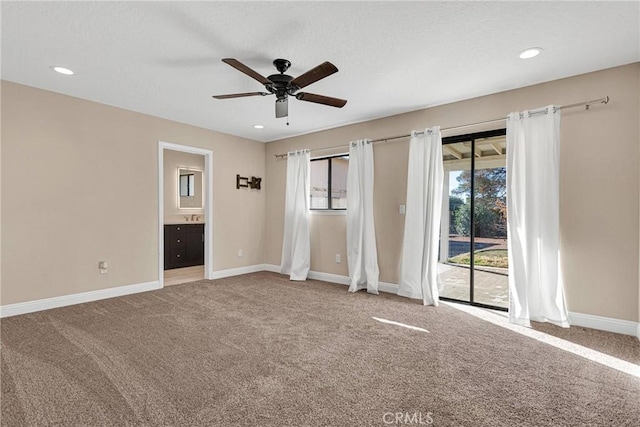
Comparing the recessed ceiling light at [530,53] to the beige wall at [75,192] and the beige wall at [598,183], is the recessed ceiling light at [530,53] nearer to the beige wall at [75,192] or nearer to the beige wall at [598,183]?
the beige wall at [598,183]

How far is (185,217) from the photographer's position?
22.8 feet

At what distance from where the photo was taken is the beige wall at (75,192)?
141 inches

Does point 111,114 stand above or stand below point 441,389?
above

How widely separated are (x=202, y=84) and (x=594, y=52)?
3705 millimetres

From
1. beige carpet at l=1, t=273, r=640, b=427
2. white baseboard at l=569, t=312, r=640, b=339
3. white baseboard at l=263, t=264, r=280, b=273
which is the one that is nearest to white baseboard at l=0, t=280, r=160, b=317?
beige carpet at l=1, t=273, r=640, b=427

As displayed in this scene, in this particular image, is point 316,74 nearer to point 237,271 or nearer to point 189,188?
point 237,271

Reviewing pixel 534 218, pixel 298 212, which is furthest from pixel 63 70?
pixel 534 218

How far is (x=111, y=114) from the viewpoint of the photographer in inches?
170

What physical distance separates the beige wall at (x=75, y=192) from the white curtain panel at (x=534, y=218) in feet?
14.9

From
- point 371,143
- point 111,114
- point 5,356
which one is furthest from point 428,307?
point 111,114

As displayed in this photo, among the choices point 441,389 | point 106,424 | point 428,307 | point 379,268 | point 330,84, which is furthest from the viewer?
point 379,268

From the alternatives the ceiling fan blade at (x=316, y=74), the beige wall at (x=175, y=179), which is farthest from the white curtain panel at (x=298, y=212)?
the ceiling fan blade at (x=316, y=74)

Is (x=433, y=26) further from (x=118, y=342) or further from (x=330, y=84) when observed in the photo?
(x=118, y=342)

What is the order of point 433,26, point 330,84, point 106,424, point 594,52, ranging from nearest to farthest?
1. point 106,424
2. point 433,26
3. point 594,52
4. point 330,84
